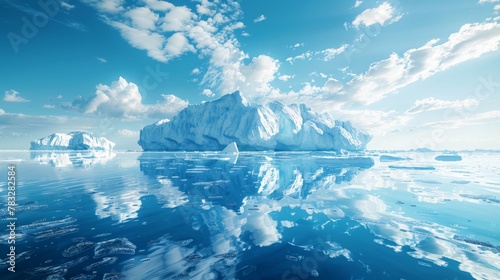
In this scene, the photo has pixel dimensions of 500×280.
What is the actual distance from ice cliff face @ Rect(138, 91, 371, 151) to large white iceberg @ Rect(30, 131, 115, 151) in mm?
30375

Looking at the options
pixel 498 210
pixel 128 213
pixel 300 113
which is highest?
pixel 300 113

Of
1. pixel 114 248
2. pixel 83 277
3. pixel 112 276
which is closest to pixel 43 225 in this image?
pixel 114 248

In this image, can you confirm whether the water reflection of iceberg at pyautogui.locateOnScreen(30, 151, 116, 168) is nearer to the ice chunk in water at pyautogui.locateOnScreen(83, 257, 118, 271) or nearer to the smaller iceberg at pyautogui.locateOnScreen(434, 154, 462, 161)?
the ice chunk in water at pyautogui.locateOnScreen(83, 257, 118, 271)

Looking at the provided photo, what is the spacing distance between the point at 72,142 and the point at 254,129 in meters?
72.0

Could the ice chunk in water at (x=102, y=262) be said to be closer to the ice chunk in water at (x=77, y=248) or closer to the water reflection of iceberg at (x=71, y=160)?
the ice chunk in water at (x=77, y=248)

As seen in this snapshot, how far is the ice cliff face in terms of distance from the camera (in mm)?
57000

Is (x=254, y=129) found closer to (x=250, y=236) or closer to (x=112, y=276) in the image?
(x=250, y=236)

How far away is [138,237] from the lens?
19.8ft

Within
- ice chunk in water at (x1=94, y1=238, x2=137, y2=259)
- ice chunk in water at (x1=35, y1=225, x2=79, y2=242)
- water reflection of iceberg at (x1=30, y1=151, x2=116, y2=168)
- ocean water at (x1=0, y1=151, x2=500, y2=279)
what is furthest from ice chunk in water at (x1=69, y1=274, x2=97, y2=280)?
water reflection of iceberg at (x1=30, y1=151, x2=116, y2=168)

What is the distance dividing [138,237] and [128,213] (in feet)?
8.00

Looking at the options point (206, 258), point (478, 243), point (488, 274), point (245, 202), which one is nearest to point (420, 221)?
point (478, 243)

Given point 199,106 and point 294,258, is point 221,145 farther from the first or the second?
point 294,258

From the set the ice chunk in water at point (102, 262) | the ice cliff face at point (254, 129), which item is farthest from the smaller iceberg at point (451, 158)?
the ice chunk in water at point (102, 262)

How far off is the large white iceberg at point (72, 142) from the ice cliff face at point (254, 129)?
30375 millimetres
